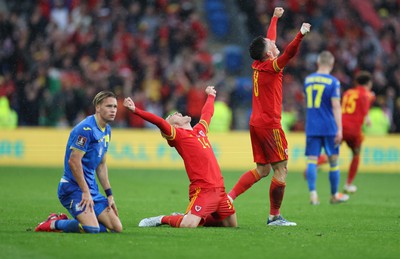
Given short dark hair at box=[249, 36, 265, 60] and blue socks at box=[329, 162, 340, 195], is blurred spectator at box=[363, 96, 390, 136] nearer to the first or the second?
blue socks at box=[329, 162, 340, 195]

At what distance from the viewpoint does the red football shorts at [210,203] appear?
10.8m

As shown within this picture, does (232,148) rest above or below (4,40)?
below

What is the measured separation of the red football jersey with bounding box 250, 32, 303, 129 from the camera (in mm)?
11719

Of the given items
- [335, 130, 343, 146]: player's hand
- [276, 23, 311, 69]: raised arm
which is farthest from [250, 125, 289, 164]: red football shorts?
[335, 130, 343, 146]: player's hand

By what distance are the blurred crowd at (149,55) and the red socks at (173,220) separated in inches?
584

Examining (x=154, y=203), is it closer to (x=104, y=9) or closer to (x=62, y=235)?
(x=62, y=235)

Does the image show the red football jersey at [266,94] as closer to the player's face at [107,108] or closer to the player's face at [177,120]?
the player's face at [177,120]

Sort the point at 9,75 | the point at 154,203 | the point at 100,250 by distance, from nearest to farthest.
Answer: the point at 100,250, the point at 154,203, the point at 9,75

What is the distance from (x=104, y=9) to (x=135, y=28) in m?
1.18

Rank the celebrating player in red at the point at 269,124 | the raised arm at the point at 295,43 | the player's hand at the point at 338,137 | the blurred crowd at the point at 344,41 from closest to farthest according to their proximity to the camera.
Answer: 1. the raised arm at the point at 295,43
2. the celebrating player in red at the point at 269,124
3. the player's hand at the point at 338,137
4. the blurred crowd at the point at 344,41

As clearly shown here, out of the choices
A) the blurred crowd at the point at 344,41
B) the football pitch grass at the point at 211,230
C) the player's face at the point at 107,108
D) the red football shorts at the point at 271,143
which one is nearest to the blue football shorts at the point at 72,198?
the football pitch grass at the point at 211,230

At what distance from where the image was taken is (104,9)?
96.3ft

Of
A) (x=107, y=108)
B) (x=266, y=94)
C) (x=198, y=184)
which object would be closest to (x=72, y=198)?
(x=107, y=108)

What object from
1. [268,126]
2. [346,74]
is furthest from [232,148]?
[268,126]
